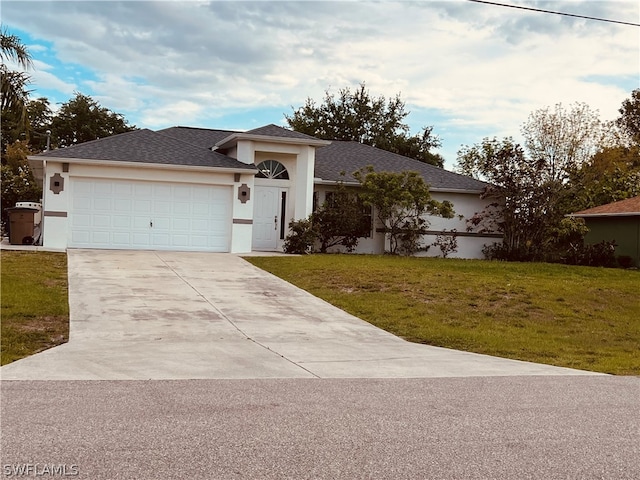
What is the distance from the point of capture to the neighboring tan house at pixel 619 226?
26.1m

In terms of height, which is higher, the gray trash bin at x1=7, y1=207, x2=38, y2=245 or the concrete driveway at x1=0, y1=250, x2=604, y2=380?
the gray trash bin at x1=7, y1=207, x2=38, y2=245

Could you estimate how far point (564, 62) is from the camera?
22.9 meters

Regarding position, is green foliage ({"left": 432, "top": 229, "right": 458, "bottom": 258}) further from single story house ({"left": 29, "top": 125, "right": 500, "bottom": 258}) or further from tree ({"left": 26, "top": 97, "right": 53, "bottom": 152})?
tree ({"left": 26, "top": 97, "right": 53, "bottom": 152})

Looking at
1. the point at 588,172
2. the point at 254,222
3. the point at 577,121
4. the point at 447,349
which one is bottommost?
the point at 447,349

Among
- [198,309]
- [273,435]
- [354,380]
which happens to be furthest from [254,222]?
[273,435]

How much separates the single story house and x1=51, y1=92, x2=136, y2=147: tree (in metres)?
30.1

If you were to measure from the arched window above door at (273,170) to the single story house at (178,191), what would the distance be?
34mm

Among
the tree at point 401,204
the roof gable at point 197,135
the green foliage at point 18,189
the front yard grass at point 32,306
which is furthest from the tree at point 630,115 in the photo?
the front yard grass at point 32,306

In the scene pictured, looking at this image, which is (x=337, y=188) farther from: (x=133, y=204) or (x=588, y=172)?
(x=588, y=172)

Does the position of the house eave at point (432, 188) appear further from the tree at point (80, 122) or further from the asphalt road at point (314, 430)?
the tree at point (80, 122)

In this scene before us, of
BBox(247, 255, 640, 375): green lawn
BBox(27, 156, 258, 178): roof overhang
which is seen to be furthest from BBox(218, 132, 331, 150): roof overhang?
BBox(247, 255, 640, 375): green lawn

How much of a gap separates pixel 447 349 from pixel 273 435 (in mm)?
5983

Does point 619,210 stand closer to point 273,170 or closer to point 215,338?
point 273,170

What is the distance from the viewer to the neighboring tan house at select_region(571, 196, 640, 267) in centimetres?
Answer: 2611
